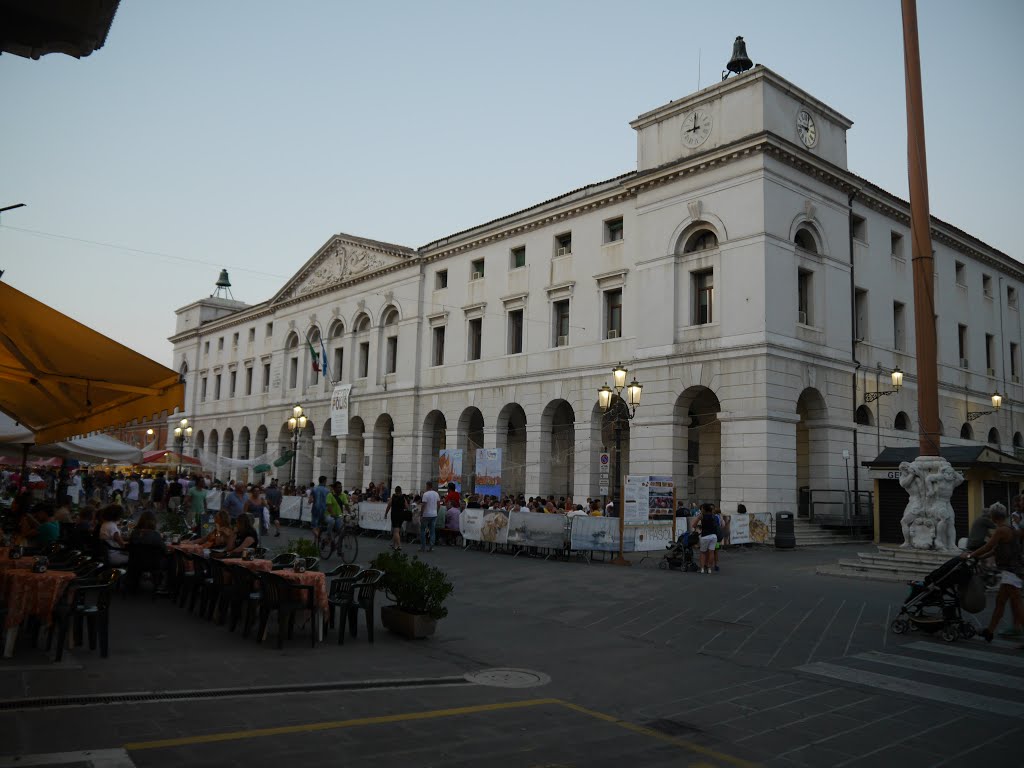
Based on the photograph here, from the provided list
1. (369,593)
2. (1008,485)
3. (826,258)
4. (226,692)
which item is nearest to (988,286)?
(826,258)

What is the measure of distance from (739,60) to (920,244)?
14.4m

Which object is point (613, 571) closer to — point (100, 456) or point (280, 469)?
point (100, 456)

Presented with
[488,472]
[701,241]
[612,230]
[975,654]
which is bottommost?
[975,654]

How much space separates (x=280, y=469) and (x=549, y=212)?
26314 mm

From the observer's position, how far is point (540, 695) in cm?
723

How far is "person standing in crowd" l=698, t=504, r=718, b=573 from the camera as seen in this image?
17234 mm

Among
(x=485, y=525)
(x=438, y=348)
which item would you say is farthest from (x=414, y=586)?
(x=438, y=348)

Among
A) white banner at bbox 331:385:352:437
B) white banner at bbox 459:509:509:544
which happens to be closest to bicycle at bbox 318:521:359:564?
white banner at bbox 459:509:509:544

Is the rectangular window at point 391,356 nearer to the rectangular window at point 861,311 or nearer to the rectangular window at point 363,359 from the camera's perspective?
the rectangular window at point 363,359

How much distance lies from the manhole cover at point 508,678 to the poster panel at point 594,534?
447 inches

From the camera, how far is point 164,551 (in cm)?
1252

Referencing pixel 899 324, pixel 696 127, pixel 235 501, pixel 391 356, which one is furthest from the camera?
pixel 391 356

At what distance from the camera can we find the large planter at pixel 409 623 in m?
9.70

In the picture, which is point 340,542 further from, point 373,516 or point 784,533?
point 784,533
